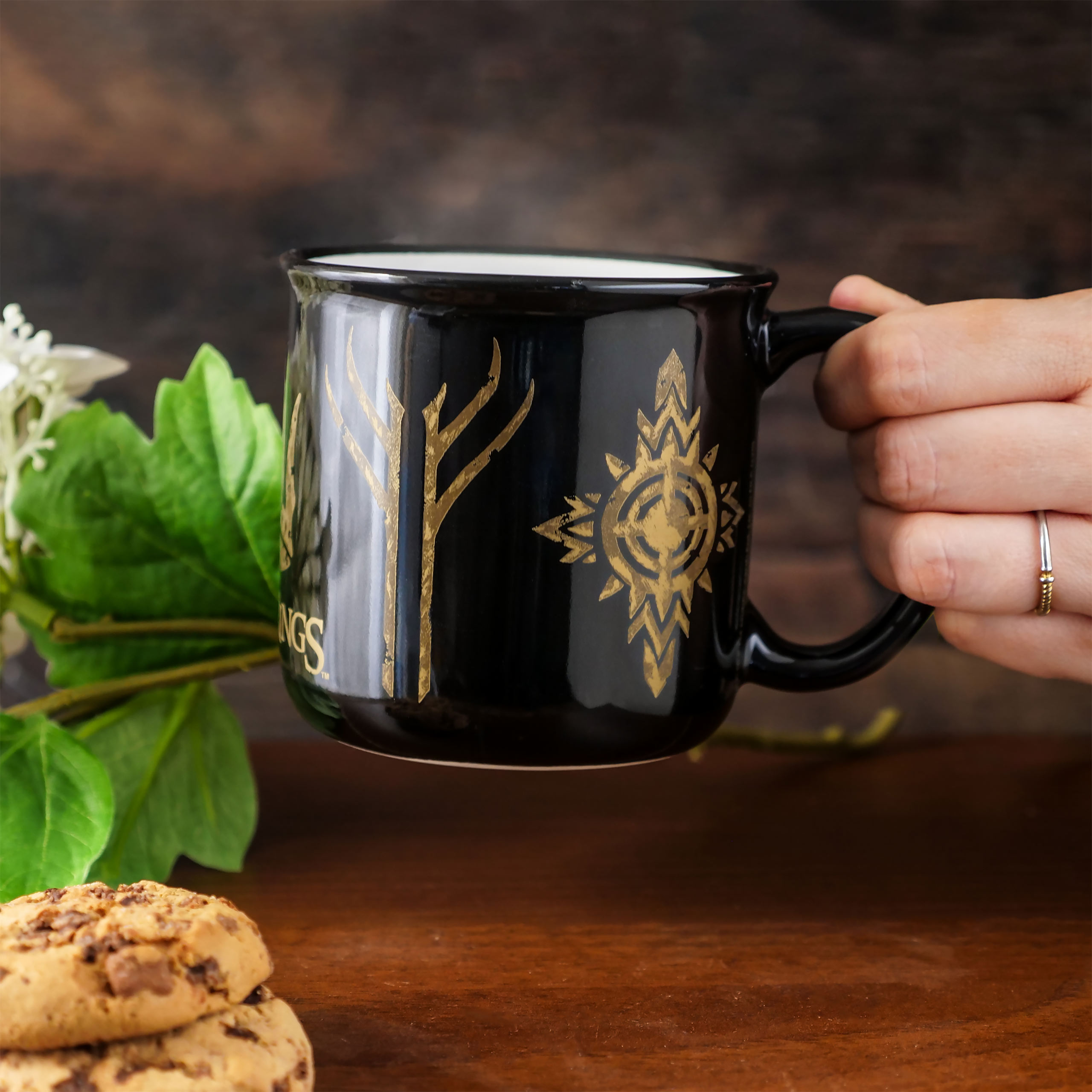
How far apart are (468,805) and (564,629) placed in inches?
10.9

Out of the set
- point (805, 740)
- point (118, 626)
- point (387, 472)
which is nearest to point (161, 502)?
point (118, 626)

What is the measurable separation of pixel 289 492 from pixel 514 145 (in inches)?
15.8

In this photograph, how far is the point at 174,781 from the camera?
60 cm

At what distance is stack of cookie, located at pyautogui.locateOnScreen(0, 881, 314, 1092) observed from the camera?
0.31m

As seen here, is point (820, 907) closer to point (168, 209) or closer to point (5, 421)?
point (5, 421)

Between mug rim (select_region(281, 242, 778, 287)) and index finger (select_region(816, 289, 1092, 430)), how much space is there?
0.19ft

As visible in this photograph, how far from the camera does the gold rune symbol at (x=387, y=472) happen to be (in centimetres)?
44

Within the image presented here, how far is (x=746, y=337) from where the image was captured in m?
0.47

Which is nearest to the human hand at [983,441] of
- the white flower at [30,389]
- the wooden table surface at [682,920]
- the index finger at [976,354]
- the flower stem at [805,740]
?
the index finger at [976,354]

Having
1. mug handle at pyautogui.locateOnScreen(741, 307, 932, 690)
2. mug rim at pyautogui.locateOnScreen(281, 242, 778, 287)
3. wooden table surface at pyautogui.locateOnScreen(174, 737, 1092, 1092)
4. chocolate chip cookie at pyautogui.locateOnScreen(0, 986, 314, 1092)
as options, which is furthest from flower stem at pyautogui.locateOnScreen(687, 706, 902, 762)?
chocolate chip cookie at pyautogui.locateOnScreen(0, 986, 314, 1092)

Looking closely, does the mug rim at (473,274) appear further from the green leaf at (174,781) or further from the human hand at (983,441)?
the green leaf at (174,781)

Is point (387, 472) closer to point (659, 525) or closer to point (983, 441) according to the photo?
point (659, 525)

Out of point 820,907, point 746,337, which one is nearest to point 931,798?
point 820,907

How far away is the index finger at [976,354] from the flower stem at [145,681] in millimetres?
314
